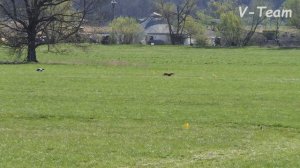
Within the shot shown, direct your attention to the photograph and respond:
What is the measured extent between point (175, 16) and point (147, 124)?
128 m

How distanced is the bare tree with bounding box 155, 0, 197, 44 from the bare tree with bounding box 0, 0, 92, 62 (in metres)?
85.7

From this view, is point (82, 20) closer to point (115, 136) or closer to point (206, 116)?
point (206, 116)

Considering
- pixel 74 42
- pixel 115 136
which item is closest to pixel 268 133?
pixel 115 136

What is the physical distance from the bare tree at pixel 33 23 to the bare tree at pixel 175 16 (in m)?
Answer: 85.7

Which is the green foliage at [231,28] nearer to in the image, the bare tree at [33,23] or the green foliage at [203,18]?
the green foliage at [203,18]

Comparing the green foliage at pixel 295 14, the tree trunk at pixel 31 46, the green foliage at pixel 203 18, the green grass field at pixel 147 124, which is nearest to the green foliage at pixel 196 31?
the green foliage at pixel 295 14

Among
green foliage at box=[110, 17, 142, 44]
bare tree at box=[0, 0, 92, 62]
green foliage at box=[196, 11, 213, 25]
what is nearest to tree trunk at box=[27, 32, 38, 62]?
bare tree at box=[0, 0, 92, 62]

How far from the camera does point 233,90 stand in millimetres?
30953

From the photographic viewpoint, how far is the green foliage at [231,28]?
12975 cm

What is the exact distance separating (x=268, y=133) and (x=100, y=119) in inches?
206

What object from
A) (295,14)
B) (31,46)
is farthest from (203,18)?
(31,46)

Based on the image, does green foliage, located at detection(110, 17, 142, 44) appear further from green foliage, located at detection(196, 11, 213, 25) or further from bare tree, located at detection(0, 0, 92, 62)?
bare tree, located at detection(0, 0, 92, 62)

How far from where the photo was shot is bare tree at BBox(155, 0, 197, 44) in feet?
472

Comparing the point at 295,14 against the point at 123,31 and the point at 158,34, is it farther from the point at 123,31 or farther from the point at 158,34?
the point at 158,34
